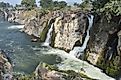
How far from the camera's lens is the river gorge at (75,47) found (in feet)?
106

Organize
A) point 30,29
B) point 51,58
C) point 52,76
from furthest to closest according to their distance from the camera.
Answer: point 30,29
point 51,58
point 52,76

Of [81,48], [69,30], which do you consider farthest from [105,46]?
[69,30]

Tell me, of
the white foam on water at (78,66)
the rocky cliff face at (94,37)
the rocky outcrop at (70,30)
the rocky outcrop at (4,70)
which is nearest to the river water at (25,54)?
the white foam on water at (78,66)

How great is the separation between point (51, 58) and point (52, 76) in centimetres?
1443

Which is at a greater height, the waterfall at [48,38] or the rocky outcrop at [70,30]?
the rocky outcrop at [70,30]

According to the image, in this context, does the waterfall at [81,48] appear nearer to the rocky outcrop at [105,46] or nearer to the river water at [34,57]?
the river water at [34,57]

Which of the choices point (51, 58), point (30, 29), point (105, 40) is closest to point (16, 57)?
point (51, 58)

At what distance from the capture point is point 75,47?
42.3m

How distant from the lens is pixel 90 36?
129ft

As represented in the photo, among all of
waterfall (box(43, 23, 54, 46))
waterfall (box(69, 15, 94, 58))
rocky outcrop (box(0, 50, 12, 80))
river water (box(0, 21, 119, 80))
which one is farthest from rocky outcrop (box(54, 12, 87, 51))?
rocky outcrop (box(0, 50, 12, 80))

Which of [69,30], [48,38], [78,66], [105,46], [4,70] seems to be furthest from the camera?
[48,38]

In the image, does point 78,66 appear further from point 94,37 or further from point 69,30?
point 69,30

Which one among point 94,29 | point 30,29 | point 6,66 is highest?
point 6,66

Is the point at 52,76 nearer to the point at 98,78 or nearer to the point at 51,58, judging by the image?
the point at 98,78
